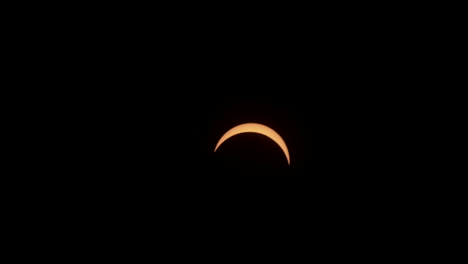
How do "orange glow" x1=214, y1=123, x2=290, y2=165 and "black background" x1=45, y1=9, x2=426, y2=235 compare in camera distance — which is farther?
"black background" x1=45, y1=9, x2=426, y2=235

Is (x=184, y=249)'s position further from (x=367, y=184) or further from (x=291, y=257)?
(x=367, y=184)

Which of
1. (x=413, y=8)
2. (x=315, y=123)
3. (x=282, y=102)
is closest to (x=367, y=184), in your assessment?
(x=315, y=123)

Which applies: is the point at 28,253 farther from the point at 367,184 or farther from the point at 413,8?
the point at 413,8

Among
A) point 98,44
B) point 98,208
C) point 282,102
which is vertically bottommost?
point 98,208

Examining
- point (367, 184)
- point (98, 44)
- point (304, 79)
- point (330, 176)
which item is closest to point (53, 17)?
point (98, 44)

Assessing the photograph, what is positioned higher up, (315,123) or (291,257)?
(315,123)

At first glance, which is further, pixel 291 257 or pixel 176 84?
pixel 176 84

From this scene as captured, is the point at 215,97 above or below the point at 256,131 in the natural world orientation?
above

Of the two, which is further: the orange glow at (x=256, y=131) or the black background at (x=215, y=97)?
the black background at (x=215, y=97)
